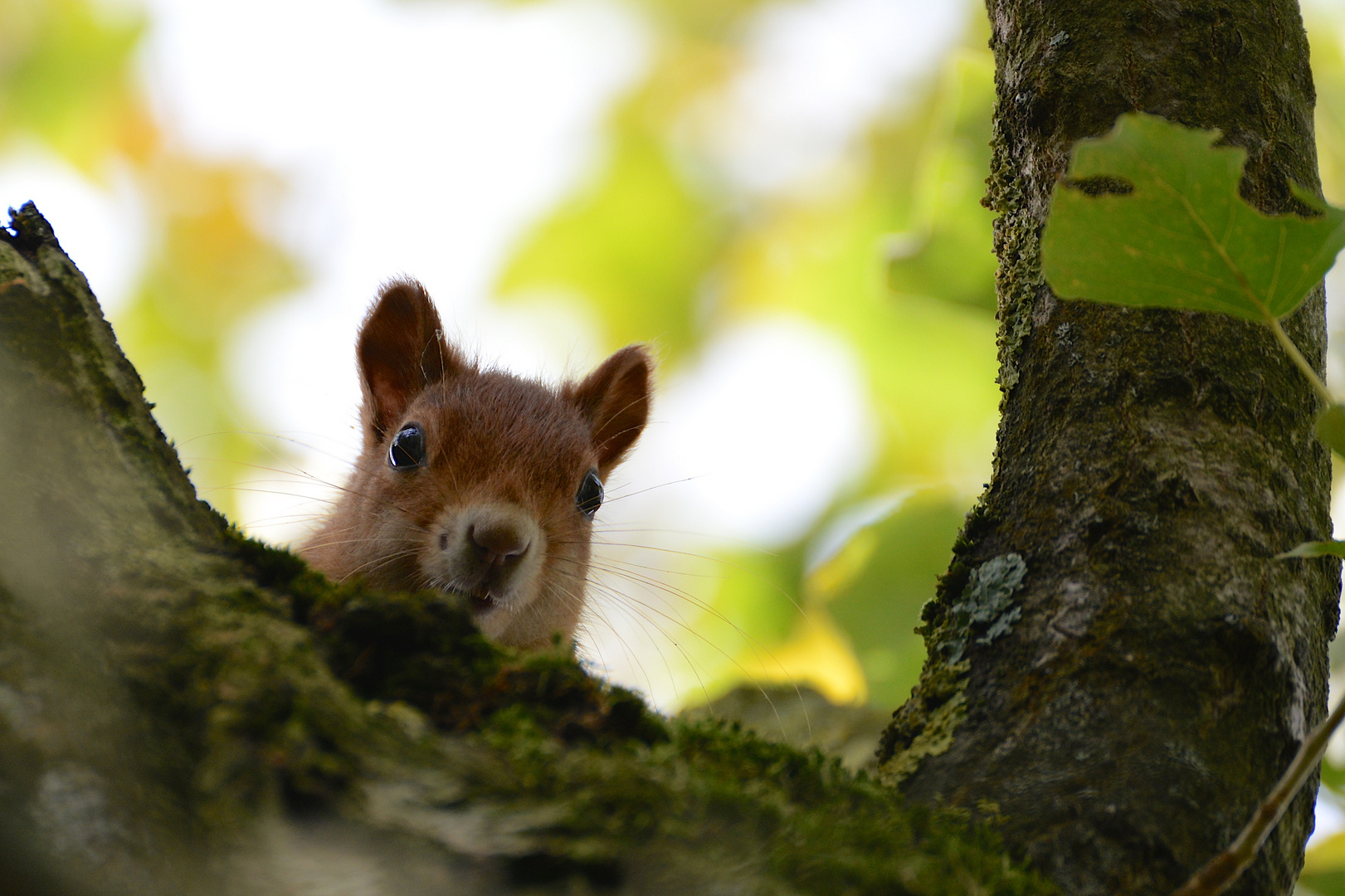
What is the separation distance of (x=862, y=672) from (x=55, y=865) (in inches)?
107

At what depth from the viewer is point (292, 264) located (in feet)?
20.8

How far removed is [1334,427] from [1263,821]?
450mm

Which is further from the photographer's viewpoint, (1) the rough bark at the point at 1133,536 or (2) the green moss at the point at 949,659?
(2) the green moss at the point at 949,659

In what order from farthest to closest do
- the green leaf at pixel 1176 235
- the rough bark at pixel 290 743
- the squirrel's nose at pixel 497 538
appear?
the squirrel's nose at pixel 497 538 → the green leaf at pixel 1176 235 → the rough bark at pixel 290 743

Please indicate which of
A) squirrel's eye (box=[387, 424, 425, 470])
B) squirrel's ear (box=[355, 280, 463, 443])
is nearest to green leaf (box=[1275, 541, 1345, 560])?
squirrel's eye (box=[387, 424, 425, 470])

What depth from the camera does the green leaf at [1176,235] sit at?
120cm

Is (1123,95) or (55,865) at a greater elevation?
(1123,95)

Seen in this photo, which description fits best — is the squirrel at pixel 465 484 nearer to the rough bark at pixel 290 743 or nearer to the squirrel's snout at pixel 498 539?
the squirrel's snout at pixel 498 539

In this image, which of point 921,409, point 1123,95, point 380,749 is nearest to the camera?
point 380,749

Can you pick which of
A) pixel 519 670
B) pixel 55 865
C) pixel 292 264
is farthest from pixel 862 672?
pixel 292 264

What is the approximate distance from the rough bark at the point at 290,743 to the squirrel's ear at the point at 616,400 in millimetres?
2620

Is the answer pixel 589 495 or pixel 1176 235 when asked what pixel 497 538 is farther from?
pixel 1176 235

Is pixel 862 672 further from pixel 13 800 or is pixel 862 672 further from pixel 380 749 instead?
pixel 13 800

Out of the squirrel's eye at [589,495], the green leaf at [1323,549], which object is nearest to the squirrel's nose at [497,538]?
the squirrel's eye at [589,495]
